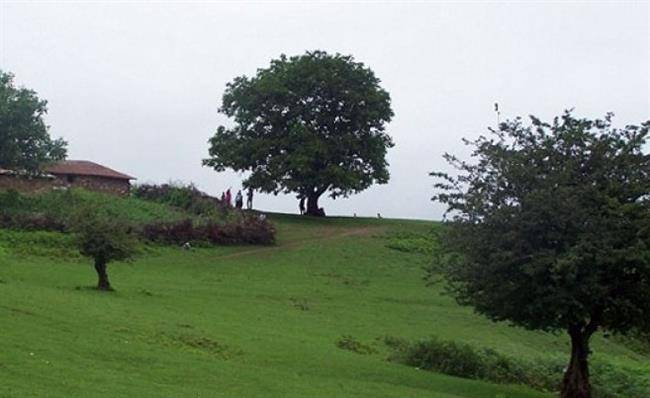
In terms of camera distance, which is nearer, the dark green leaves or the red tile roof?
the dark green leaves

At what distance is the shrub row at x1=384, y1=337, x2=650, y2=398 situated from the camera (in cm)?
2941

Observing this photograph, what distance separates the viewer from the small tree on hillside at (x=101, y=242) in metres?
36.6

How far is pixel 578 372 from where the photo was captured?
87.2 ft

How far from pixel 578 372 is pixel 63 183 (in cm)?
5447

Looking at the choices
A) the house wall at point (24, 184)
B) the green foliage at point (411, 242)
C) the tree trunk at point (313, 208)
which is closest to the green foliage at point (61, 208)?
the house wall at point (24, 184)

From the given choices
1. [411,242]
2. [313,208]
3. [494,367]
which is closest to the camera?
[494,367]

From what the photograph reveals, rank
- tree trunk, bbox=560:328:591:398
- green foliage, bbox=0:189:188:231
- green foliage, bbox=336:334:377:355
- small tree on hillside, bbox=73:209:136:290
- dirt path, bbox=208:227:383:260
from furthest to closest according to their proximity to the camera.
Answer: dirt path, bbox=208:227:383:260
green foliage, bbox=0:189:188:231
small tree on hillside, bbox=73:209:136:290
green foliage, bbox=336:334:377:355
tree trunk, bbox=560:328:591:398

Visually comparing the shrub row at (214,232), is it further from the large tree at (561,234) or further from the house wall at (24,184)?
the large tree at (561,234)

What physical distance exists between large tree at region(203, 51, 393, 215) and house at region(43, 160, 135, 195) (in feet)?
24.1

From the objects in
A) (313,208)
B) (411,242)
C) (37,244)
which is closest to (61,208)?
(37,244)

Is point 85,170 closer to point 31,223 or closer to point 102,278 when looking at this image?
point 31,223

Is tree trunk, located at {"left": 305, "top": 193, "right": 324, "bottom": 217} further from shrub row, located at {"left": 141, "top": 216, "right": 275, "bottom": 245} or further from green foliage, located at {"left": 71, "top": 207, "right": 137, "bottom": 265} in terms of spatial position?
green foliage, located at {"left": 71, "top": 207, "right": 137, "bottom": 265}

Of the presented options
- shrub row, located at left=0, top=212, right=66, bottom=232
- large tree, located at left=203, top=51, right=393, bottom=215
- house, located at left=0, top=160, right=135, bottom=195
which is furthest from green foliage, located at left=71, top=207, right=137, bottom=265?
large tree, located at left=203, top=51, right=393, bottom=215

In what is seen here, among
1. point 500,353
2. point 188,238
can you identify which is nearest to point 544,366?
point 500,353
